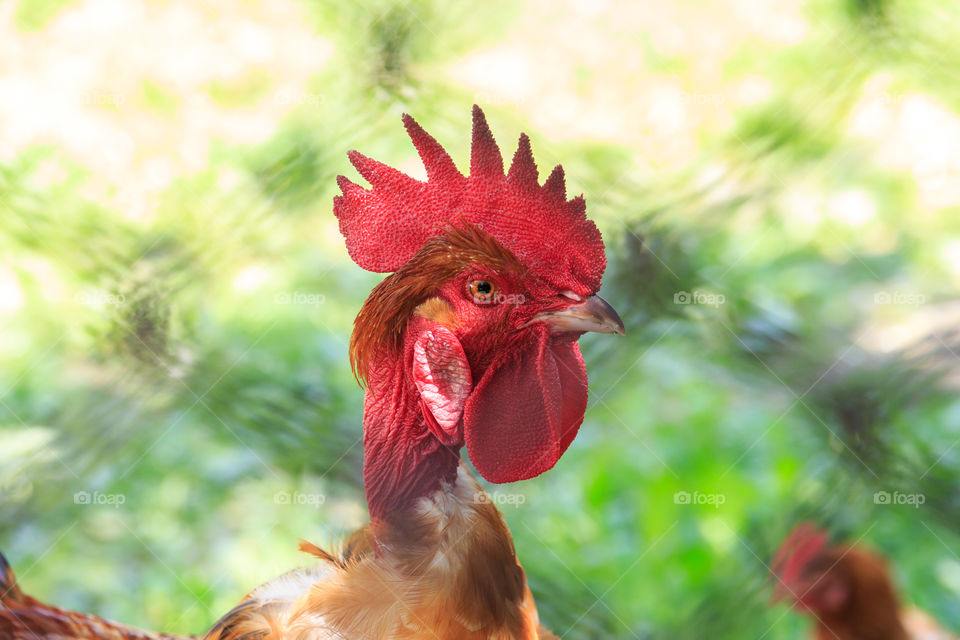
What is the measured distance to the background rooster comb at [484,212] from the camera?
1.01 metres

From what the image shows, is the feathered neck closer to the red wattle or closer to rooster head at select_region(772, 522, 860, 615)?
the red wattle

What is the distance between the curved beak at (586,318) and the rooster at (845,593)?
0.96 metres

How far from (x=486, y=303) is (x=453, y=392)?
122 millimetres

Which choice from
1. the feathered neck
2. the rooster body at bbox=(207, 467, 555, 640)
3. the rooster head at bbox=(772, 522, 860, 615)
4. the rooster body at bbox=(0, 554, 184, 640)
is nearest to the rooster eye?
the feathered neck

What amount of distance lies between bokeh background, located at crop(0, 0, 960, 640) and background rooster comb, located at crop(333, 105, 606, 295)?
2.11ft

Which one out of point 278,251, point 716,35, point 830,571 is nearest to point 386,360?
point 278,251

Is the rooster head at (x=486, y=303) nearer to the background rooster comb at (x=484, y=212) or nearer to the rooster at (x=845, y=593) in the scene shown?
the background rooster comb at (x=484, y=212)

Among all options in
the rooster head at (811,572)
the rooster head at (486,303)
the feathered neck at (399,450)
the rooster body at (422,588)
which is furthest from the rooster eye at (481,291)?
the rooster head at (811,572)

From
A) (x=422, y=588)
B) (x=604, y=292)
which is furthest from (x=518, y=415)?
(x=604, y=292)

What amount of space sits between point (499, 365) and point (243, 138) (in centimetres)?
105

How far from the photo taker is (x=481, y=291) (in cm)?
99

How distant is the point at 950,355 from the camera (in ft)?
5.79

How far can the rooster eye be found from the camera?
984 millimetres

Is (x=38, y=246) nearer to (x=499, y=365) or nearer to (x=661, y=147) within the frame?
(x=499, y=365)
